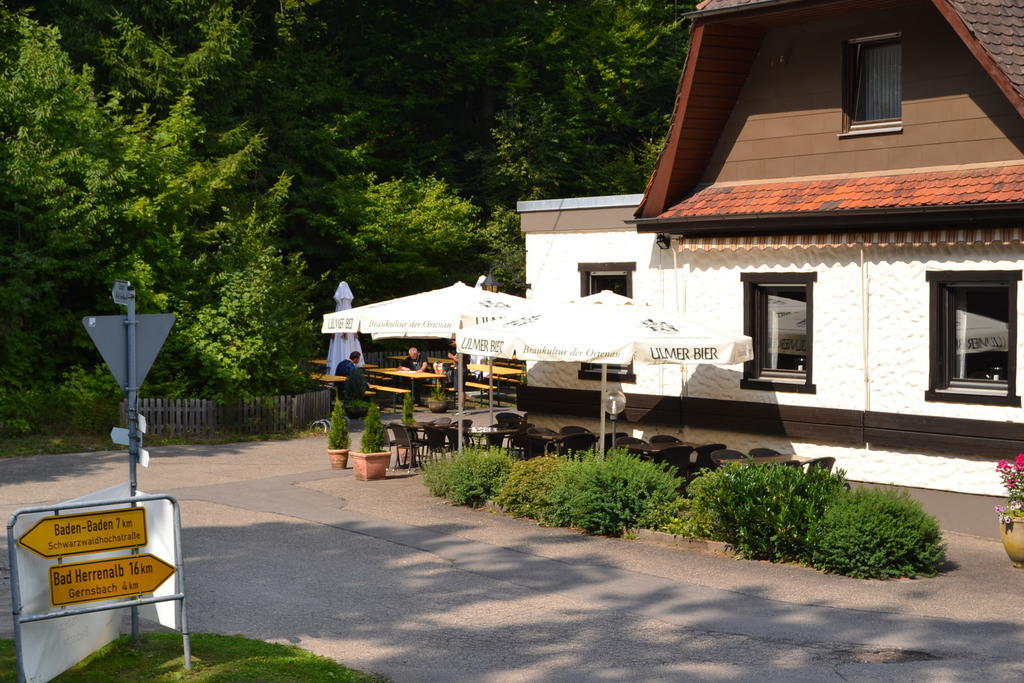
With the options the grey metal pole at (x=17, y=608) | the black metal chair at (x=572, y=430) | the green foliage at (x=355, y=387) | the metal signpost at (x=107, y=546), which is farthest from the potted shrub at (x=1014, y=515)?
the green foliage at (x=355, y=387)

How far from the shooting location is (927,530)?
41.7 feet

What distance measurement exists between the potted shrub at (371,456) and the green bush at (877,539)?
7.63m

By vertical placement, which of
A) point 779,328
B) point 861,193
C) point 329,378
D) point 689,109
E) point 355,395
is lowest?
point 355,395

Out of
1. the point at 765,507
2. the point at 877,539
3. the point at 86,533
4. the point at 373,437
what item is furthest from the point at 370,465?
the point at 86,533

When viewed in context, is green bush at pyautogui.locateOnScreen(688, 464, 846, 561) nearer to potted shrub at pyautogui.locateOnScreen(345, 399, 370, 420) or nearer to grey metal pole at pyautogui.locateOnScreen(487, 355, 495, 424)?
grey metal pole at pyautogui.locateOnScreen(487, 355, 495, 424)

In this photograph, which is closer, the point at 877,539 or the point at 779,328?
the point at 877,539

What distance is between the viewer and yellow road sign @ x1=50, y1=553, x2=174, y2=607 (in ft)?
27.3

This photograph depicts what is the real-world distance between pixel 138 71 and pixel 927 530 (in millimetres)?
29183

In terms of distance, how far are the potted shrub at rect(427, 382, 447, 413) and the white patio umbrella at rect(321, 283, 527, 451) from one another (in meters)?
8.43

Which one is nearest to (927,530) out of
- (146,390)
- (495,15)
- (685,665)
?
(685,665)

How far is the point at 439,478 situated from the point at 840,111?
735 centimetres

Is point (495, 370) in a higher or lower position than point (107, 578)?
higher

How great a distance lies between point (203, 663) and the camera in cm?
891

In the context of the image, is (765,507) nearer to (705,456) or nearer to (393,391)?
(705,456)
